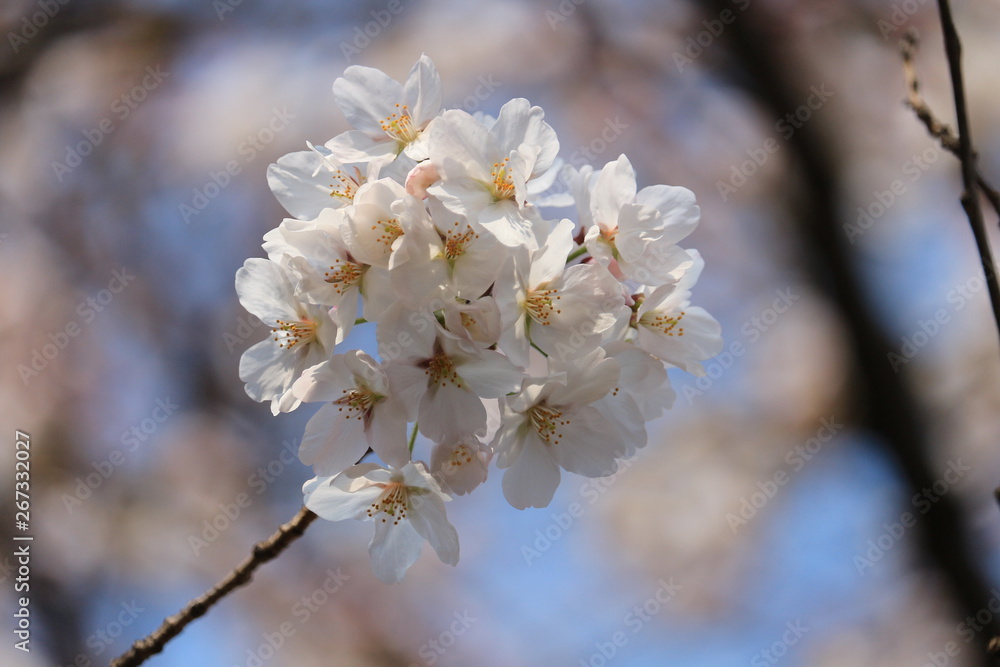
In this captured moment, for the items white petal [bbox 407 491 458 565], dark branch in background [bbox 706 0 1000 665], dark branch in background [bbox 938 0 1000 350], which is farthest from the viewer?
dark branch in background [bbox 706 0 1000 665]

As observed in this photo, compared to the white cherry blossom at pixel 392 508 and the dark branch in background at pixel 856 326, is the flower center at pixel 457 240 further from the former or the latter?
the dark branch in background at pixel 856 326

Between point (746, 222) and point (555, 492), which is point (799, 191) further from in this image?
point (555, 492)

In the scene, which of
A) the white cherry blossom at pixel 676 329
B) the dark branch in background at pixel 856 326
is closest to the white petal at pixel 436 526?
the white cherry blossom at pixel 676 329

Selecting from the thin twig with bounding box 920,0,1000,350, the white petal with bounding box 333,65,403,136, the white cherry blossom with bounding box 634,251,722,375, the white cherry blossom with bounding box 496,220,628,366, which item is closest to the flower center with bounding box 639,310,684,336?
the white cherry blossom with bounding box 634,251,722,375

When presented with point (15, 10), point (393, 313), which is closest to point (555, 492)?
point (393, 313)

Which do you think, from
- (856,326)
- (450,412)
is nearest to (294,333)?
(450,412)

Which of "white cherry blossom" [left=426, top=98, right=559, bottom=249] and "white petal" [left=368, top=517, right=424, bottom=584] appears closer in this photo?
"white cherry blossom" [left=426, top=98, right=559, bottom=249]

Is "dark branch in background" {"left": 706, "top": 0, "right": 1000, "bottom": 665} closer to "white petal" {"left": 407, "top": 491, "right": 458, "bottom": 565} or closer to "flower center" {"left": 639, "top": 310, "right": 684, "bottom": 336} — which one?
→ "flower center" {"left": 639, "top": 310, "right": 684, "bottom": 336}
